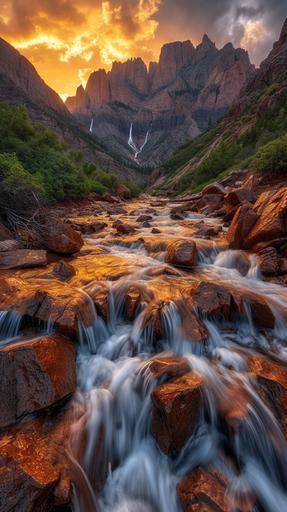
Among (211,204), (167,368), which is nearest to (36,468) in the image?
(167,368)

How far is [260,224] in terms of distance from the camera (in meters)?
7.69

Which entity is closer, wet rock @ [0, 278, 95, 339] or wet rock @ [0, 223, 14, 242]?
wet rock @ [0, 278, 95, 339]

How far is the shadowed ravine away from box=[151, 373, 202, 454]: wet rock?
12 millimetres

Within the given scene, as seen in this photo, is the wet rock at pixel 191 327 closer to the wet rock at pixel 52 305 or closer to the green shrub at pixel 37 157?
the wet rock at pixel 52 305

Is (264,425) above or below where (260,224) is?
below

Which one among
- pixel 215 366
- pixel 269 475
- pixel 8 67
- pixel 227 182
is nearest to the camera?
pixel 269 475

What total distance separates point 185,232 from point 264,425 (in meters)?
8.84

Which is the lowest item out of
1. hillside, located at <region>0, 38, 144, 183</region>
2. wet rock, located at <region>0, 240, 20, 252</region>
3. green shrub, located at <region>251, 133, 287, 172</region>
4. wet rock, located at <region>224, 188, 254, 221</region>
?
wet rock, located at <region>0, 240, 20, 252</region>

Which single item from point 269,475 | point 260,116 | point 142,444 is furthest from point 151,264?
point 260,116

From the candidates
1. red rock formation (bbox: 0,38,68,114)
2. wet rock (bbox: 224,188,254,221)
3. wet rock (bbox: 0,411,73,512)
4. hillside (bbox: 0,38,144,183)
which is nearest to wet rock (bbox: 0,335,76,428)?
wet rock (bbox: 0,411,73,512)

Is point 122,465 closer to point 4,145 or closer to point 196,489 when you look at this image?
point 196,489

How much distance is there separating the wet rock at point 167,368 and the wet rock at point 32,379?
3.63ft

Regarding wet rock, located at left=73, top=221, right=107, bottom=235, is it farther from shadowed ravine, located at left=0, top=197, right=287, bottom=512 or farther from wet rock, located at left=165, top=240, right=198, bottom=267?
shadowed ravine, located at left=0, top=197, right=287, bottom=512

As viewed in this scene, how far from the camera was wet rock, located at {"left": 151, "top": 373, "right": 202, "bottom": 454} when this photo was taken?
2.90 m
